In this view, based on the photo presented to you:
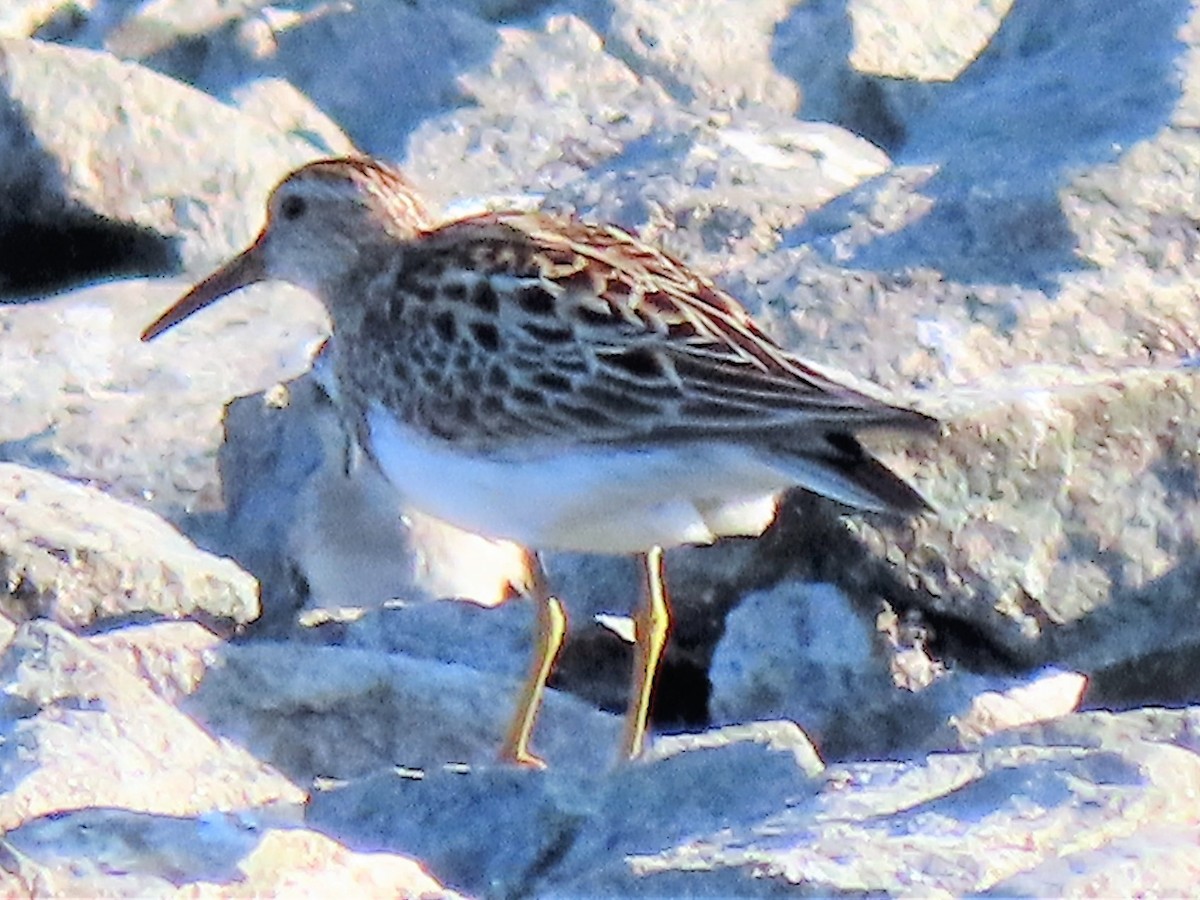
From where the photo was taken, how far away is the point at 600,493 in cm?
570

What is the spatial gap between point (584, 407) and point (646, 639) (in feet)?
2.76

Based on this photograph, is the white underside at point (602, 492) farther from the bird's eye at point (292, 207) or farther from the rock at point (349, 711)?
the bird's eye at point (292, 207)

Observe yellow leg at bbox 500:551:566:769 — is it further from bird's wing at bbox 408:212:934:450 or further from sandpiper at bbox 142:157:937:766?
bird's wing at bbox 408:212:934:450

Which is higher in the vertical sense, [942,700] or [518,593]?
[942,700]

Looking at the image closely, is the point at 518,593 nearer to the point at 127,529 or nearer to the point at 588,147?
the point at 127,529

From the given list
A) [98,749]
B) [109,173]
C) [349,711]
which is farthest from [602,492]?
[109,173]

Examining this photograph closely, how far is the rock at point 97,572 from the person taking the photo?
259 inches

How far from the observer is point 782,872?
4.33 meters

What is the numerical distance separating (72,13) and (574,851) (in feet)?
24.8

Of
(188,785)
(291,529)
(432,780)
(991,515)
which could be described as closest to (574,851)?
(432,780)

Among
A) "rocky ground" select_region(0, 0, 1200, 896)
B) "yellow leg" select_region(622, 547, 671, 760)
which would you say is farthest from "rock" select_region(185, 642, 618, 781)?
"yellow leg" select_region(622, 547, 671, 760)

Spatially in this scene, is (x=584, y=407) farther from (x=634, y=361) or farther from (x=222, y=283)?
(x=222, y=283)

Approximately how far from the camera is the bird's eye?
22.6 ft

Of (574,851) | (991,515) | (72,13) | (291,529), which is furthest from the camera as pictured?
(72,13)
